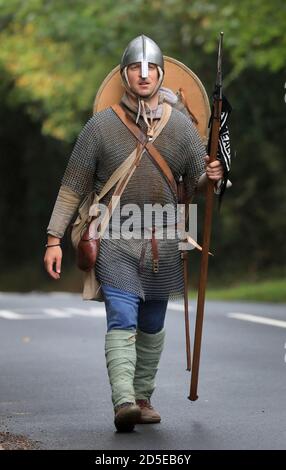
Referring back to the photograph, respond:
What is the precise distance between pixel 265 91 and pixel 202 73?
1549 millimetres

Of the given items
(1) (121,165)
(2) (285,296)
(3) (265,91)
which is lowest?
(2) (285,296)

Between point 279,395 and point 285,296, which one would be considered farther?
point 285,296

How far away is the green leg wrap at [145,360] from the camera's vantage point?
8.67m

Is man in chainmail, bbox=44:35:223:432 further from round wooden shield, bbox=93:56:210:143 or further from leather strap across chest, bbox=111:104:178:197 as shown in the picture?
round wooden shield, bbox=93:56:210:143

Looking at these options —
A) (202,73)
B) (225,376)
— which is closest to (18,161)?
(202,73)

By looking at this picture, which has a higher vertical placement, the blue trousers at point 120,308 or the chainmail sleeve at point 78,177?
the chainmail sleeve at point 78,177

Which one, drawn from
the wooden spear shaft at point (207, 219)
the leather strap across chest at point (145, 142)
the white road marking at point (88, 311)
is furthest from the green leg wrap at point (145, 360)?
the white road marking at point (88, 311)

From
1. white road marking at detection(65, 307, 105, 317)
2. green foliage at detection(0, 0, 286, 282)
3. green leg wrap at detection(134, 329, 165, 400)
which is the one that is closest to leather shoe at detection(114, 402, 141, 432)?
green leg wrap at detection(134, 329, 165, 400)

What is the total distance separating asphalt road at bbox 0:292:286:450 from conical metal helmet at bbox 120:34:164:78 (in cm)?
191

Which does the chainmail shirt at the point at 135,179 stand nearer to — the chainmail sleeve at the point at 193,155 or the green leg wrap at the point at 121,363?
the chainmail sleeve at the point at 193,155

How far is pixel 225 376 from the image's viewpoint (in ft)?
35.9

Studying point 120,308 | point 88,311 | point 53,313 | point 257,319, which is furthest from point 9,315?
point 120,308

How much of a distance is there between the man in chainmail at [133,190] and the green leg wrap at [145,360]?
123mm

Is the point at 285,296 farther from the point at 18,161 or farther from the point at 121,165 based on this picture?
the point at 18,161
